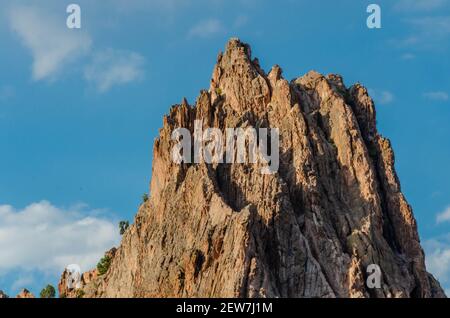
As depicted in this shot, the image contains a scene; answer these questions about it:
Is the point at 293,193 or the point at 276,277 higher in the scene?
the point at 293,193

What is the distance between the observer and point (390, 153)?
650 feet

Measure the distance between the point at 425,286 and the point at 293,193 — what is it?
23.6 metres

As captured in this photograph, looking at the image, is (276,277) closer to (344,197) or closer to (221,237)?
(221,237)

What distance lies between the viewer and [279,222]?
6919 inches

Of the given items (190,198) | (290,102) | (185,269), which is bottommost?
(185,269)

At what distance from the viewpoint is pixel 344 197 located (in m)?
189

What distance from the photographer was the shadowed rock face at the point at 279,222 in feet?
562

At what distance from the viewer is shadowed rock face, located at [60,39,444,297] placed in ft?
562

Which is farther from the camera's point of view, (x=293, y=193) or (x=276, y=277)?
(x=293, y=193)
